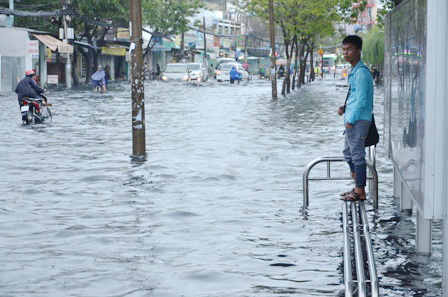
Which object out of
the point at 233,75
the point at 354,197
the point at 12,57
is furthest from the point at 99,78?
the point at 354,197

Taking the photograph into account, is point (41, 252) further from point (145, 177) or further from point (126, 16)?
point (126, 16)


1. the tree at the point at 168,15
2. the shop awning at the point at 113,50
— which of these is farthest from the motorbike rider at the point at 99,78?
the tree at the point at 168,15

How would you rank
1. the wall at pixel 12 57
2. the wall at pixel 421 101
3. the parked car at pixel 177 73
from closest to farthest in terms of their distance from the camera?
the wall at pixel 421 101 < the wall at pixel 12 57 < the parked car at pixel 177 73

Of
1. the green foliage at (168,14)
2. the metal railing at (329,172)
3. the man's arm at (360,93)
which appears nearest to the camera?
the man's arm at (360,93)

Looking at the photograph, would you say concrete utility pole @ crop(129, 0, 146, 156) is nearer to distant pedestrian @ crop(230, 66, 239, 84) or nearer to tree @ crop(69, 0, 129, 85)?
tree @ crop(69, 0, 129, 85)

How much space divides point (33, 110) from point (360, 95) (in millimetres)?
17821

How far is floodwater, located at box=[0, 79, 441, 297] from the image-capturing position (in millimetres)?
7566

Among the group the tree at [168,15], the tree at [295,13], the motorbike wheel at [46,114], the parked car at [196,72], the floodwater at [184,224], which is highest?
the tree at [168,15]

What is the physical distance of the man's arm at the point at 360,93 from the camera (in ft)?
33.6

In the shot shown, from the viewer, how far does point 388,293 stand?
23.5 ft

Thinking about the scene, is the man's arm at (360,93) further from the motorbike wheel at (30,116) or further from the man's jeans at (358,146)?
the motorbike wheel at (30,116)

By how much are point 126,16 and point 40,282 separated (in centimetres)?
5976

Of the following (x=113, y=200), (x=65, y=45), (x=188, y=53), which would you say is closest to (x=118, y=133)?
(x=113, y=200)

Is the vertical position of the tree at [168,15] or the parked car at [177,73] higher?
the tree at [168,15]
